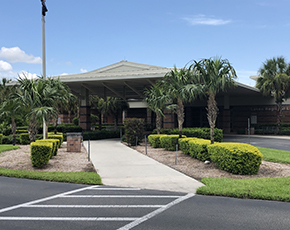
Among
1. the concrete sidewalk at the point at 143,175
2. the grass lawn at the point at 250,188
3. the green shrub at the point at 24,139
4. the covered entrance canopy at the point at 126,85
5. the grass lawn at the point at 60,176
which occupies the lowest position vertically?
the concrete sidewalk at the point at 143,175

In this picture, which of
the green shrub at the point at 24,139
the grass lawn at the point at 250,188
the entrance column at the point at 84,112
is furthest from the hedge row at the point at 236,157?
the entrance column at the point at 84,112

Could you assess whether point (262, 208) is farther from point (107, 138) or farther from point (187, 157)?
point (107, 138)

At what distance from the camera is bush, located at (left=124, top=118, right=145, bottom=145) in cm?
2144

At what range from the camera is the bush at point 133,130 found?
21438 mm

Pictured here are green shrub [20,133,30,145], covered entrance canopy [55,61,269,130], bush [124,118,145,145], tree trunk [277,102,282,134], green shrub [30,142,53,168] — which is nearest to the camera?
green shrub [30,142,53,168]

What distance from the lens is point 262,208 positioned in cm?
665

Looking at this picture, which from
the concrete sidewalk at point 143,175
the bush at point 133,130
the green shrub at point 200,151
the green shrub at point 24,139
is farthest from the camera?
the bush at point 133,130

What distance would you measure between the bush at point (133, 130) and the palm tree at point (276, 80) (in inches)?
728

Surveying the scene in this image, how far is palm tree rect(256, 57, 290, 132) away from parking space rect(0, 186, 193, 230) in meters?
29.4

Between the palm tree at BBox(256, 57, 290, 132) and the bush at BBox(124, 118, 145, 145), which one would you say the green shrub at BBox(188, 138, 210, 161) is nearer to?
the bush at BBox(124, 118, 145, 145)

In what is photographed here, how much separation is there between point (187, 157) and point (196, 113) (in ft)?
99.1

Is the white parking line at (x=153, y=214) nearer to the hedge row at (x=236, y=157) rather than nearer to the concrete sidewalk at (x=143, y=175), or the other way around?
the concrete sidewalk at (x=143, y=175)

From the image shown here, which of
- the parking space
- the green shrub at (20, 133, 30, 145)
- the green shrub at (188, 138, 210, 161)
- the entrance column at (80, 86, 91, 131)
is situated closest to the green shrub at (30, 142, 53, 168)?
the parking space

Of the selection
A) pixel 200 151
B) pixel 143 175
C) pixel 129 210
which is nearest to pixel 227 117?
pixel 200 151
